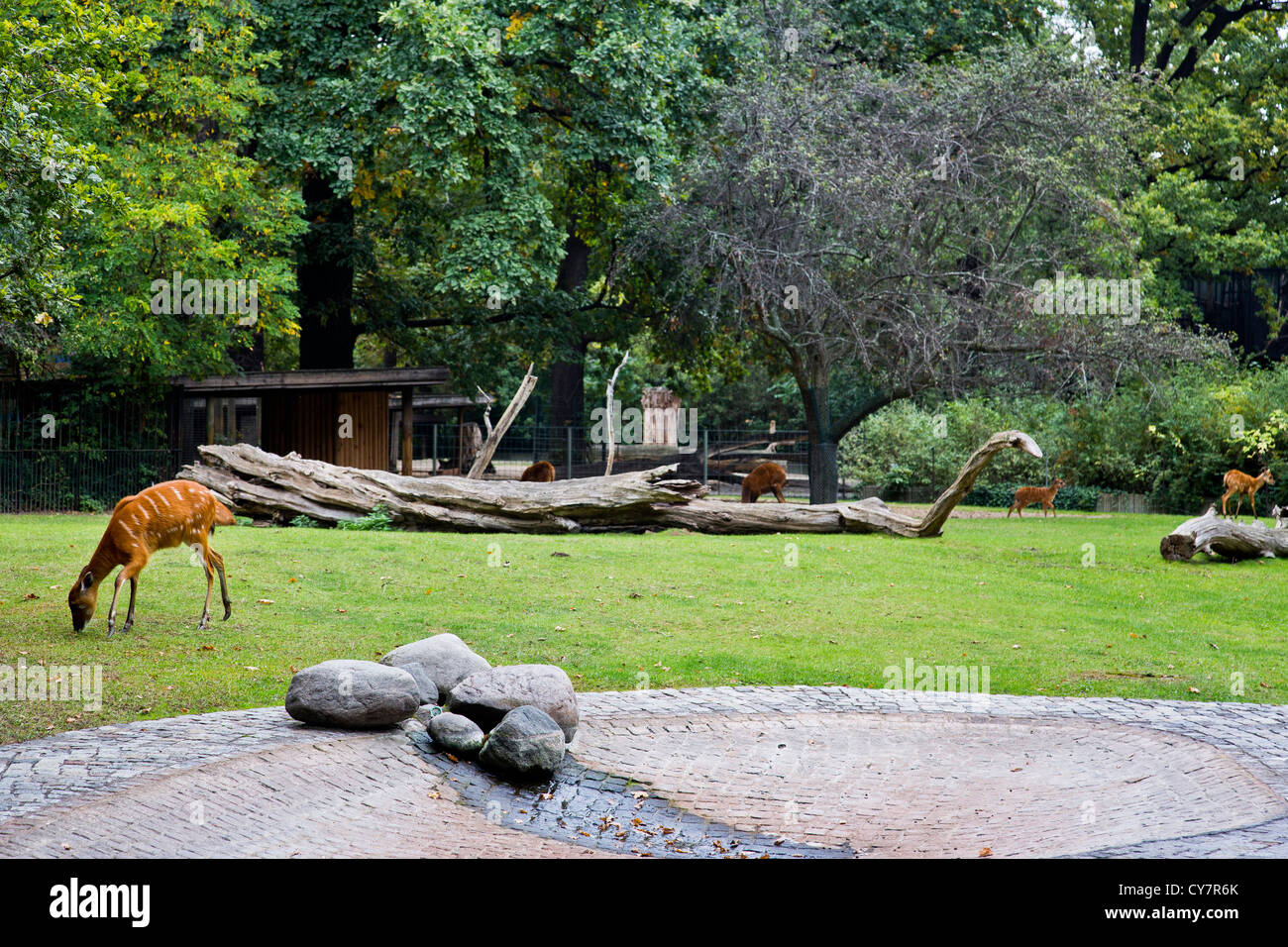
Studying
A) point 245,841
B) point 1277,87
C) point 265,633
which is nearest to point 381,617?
point 265,633

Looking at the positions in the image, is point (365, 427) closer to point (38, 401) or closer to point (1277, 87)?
point (38, 401)

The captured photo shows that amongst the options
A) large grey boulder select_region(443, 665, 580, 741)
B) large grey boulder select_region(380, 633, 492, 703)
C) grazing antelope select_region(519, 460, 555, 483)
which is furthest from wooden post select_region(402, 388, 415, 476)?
large grey boulder select_region(443, 665, 580, 741)

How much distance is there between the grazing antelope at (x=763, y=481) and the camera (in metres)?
25.2

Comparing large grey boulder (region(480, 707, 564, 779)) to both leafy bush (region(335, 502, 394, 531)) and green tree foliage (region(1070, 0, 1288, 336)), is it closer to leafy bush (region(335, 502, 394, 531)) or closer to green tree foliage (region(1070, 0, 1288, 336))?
leafy bush (region(335, 502, 394, 531))

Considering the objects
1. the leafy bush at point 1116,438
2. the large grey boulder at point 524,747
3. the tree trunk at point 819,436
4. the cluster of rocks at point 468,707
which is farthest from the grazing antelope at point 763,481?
the large grey boulder at point 524,747

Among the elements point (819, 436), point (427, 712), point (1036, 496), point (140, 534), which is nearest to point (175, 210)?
point (140, 534)

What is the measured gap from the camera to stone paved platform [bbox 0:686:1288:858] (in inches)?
261

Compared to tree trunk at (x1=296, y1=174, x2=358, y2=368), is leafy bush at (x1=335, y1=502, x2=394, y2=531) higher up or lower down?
lower down

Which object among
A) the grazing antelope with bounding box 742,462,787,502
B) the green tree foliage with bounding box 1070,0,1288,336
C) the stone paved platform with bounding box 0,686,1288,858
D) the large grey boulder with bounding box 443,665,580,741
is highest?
the green tree foliage with bounding box 1070,0,1288,336

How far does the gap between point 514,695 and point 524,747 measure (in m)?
0.85

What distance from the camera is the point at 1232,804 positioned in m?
7.24

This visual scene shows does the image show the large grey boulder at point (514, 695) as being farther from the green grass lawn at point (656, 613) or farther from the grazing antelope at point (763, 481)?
the grazing antelope at point (763, 481)

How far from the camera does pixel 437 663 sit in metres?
9.82

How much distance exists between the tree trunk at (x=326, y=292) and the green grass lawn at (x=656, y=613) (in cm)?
922
